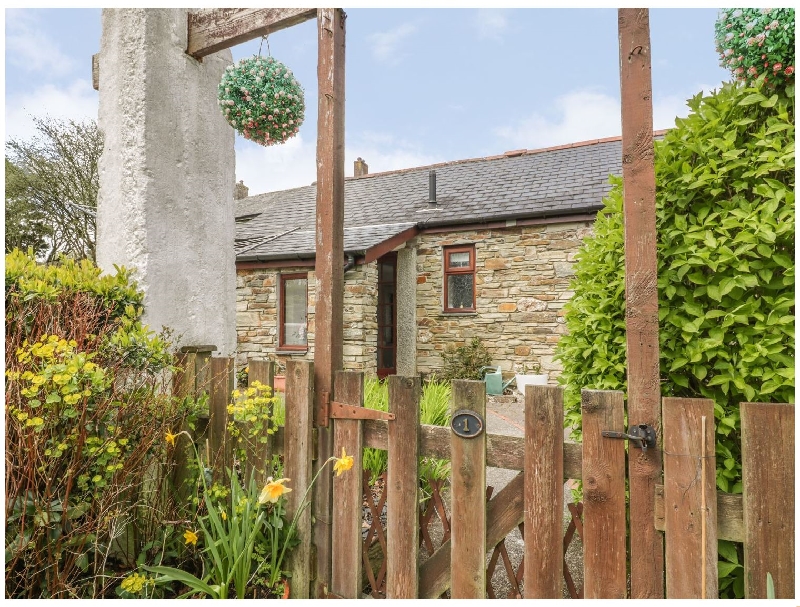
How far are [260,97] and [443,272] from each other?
706 centimetres

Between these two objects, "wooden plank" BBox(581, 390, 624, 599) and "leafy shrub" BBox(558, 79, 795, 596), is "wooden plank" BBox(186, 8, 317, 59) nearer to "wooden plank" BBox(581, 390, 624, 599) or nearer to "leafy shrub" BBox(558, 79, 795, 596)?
"leafy shrub" BBox(558, 79, 795, 596)

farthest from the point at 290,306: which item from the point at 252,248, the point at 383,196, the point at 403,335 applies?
the point at 383,196

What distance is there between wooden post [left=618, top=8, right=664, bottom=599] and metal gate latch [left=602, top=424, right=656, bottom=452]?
0.02 m

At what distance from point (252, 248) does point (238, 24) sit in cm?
735

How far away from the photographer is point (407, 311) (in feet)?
32.2

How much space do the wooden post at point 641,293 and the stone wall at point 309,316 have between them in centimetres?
671

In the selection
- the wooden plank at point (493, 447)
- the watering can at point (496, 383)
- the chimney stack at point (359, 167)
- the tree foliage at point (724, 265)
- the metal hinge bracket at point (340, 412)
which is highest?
the chimney stack at point (359, 167)

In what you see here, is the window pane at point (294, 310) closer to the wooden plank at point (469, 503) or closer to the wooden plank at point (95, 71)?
the wooden plank at point (95, 71)

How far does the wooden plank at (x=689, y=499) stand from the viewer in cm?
150

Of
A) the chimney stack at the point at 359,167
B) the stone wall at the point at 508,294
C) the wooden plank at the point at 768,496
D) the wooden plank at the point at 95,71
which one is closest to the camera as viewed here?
the wooden plank at the point at 768,496

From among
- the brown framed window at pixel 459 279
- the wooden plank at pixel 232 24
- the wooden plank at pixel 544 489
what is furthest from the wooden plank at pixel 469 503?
the brown framed window at pixel 459 279

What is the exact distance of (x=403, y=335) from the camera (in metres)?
9.87

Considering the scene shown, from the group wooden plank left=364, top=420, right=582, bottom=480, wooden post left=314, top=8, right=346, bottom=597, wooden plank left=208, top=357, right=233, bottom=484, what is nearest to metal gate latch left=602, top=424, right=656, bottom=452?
wooden plank left=364, top=420, right=582, bottom=480

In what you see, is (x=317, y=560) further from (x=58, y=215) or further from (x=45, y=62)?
→ (x=58, y=215)
